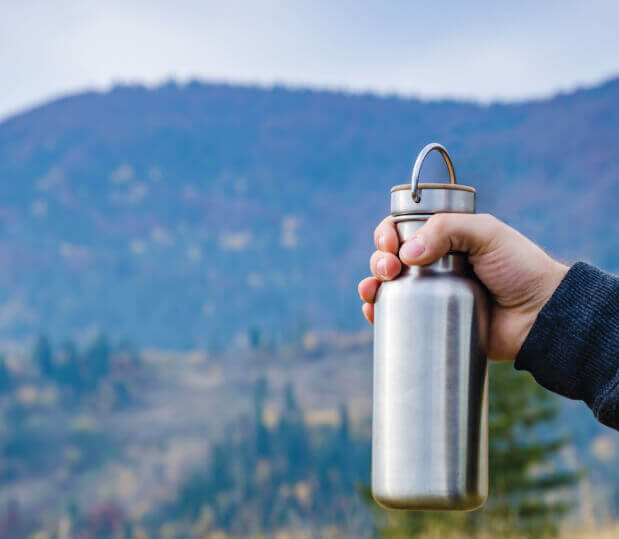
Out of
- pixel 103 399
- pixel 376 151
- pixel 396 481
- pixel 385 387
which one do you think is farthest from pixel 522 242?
pixel 376 151

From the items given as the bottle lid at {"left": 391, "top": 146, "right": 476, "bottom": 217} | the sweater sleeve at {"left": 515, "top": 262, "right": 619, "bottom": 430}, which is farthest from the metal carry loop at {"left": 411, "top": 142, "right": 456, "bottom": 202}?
the sweater sleeve at {"left": 515, "top": 262, "right": 619, "bottom": 430}

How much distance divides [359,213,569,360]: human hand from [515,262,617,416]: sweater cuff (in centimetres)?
11

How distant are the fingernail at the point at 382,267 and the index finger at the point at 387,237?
0.03 m

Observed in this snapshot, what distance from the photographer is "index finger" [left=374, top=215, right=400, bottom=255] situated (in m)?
1.69

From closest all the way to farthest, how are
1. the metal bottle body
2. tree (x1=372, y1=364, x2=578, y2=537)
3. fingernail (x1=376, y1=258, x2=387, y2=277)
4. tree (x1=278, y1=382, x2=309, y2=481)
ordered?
the metal bottle body < fingernail (x1=376, y1=258, x2=387, y2=277) < tree (x1=372, y1=364, x2=578, y2=537) < tree (x1=278, y1=382, x2=309, y2=481)

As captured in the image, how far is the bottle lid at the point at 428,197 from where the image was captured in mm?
1635

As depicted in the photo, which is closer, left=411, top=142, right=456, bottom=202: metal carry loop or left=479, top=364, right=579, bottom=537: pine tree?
left=411, top=142, right=456, bottom=202: metal carry loop

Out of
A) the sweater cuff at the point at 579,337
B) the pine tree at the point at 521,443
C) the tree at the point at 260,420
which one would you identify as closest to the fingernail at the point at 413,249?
the sweater cuff at the point at 579,337

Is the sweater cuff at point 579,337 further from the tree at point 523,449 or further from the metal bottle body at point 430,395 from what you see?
the tree at point 523,449

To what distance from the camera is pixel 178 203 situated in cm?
5706

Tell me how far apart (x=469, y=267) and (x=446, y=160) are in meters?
0.24

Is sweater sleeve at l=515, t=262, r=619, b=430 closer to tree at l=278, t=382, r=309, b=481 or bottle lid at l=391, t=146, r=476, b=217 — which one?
bottle lid at l=391, t=146, r=476, b=217

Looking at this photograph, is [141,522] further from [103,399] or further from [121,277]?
[121,277]

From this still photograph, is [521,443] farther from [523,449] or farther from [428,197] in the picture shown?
[428,197]
